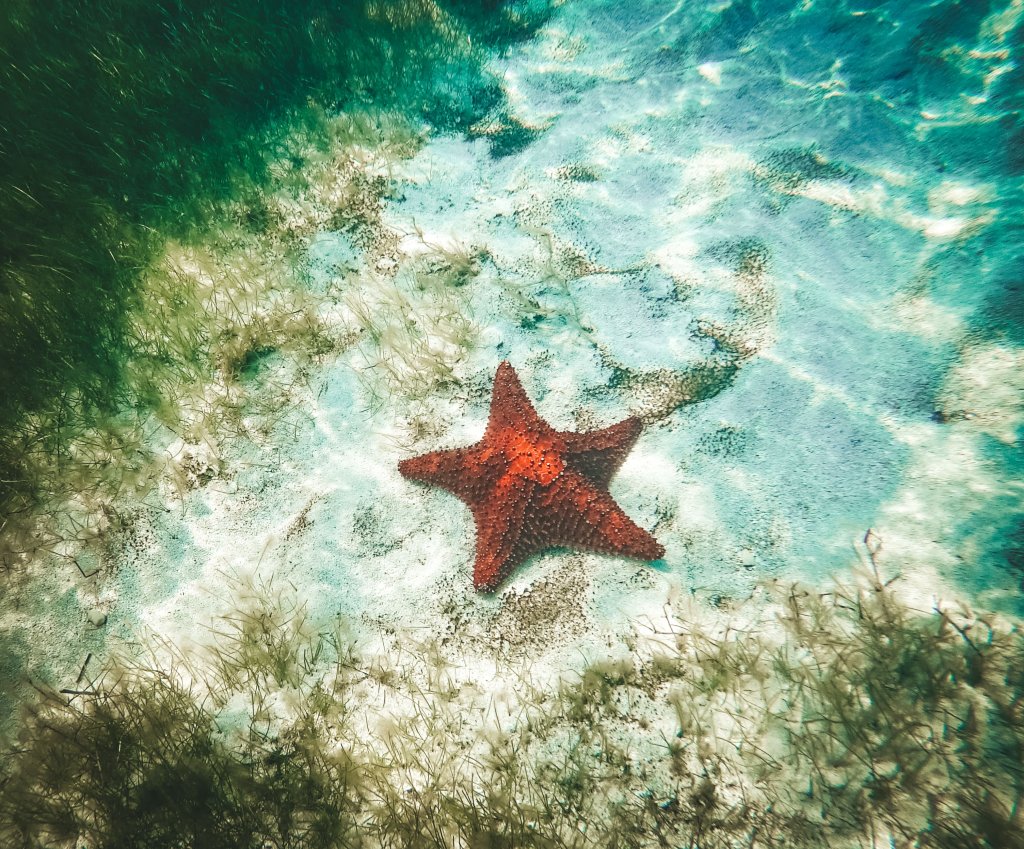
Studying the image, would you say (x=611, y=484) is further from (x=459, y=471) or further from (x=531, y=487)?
(x=459, y=471)

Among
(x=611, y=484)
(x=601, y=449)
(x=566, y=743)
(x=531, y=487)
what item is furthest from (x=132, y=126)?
(x=566, y=743)

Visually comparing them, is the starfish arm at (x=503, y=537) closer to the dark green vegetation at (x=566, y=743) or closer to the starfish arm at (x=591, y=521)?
the starfish arm at (x=591, y=521)

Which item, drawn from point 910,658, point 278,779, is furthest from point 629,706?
point 278,779

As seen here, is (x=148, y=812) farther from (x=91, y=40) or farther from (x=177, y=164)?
(x=91, y=40)

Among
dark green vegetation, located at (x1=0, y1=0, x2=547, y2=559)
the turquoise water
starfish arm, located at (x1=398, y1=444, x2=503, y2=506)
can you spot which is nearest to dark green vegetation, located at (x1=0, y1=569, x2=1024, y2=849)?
the turquoise water

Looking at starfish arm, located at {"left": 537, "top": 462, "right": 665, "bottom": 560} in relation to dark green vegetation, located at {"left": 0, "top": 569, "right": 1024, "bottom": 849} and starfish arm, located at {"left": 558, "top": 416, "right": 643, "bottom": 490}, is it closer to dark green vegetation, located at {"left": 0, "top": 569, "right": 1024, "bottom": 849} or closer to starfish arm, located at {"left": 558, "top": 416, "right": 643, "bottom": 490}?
starfish arm, located at {"left": 558, "top": 416, "right": 643, "bottom": 490}

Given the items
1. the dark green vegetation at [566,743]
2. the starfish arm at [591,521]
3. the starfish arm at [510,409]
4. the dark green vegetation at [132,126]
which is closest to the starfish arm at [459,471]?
the starfish arm at [510,409]
